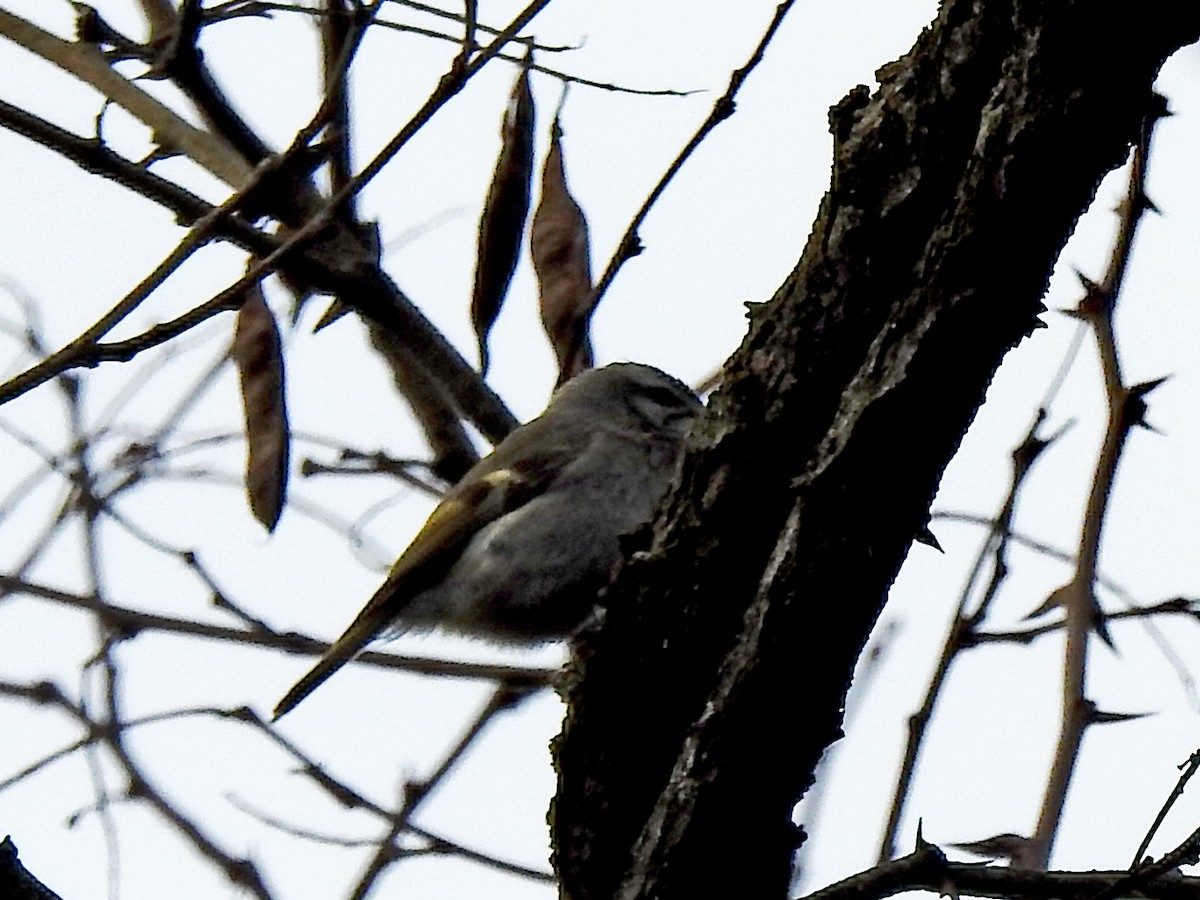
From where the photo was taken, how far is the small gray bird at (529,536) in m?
5.57

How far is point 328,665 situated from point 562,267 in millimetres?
1477

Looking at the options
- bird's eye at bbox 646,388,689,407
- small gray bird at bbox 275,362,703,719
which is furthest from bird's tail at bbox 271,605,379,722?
bird's eye at bbox 646,388,689,407

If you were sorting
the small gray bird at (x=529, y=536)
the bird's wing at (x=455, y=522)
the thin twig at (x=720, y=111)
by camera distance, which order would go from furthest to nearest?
the bird's wing at (x=455, y=522), the small gray bird at (x=529, y=536), the thin twig at (x=720, y=111)

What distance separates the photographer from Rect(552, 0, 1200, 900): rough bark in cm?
246

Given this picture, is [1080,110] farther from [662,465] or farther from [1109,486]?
[662,465]

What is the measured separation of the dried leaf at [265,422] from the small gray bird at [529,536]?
0.99 metres

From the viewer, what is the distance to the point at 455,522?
5.76 meters

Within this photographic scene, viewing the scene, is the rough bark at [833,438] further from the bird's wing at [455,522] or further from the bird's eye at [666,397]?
the bird's eye at [666,397]

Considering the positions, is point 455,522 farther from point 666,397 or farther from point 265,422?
point 265,422

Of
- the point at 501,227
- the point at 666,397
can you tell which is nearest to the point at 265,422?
the point at 501,227

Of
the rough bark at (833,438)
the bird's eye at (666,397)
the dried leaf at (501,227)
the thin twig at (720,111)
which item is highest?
the bird's eye at (666,397)

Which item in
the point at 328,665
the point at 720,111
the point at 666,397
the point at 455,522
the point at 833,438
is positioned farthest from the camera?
the point at 666,397

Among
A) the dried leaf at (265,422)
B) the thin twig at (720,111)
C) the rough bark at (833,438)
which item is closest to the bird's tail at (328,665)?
the dried leaf at (265,422)

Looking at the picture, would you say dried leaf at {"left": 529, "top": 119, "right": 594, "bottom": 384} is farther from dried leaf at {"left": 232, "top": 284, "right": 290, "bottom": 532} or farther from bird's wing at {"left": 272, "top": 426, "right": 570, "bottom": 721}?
bird's wing at {"left": 272, "top": 426, "right": 570, "bottom": 721}
